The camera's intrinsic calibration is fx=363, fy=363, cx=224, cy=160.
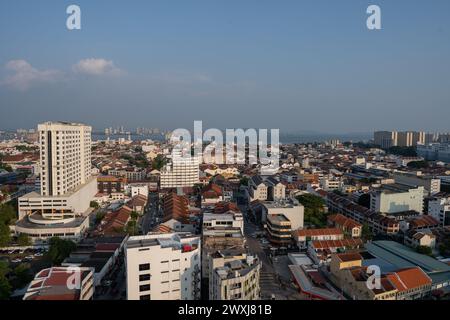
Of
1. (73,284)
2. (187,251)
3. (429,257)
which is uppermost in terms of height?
(187,251)

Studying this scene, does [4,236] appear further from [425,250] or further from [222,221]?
[425,250]

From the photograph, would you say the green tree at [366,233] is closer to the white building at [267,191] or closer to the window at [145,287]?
the white building at [267,191]

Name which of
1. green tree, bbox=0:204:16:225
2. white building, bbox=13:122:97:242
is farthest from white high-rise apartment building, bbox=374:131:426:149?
Answer: green tree, bbox=0:204:16:225

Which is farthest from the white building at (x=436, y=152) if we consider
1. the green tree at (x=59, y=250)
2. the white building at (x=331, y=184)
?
the green tree at (x=59, y=250)

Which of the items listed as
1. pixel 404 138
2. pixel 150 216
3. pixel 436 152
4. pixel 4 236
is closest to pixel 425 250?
pixel 150 216
